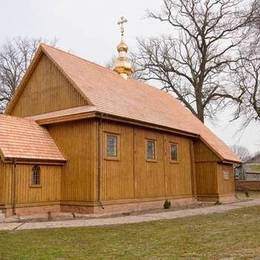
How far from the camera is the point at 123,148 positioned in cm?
1834

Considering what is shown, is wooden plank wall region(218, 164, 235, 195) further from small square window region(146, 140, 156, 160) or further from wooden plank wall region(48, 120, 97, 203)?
wooden plank wall region(48, 120, 97, 203)

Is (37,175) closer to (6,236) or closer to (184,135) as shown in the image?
(6,236)

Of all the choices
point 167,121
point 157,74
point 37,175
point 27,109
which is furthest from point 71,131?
point 157,74

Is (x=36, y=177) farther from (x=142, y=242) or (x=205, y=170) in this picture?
(x=205, y=170)

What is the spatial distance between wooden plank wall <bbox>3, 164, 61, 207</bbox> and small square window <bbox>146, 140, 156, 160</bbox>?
180 inches

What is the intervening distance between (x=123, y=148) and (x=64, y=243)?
28.6ft

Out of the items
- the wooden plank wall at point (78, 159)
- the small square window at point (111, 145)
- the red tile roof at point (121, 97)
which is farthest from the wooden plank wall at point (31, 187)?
the red tile roof at point (121, 97)

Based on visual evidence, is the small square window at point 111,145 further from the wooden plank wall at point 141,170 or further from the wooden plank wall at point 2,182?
the wooden plank wall at point 2,182

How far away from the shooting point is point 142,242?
32.7 feet

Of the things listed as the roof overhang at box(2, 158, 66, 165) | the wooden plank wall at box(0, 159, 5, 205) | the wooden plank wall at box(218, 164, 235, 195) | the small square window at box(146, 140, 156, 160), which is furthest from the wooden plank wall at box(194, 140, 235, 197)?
the wooden plank wall at box(0, 159, 5, 205)

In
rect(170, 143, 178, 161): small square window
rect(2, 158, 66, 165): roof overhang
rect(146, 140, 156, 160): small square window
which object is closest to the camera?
rect(2, 158, 66, 165): roof overhang

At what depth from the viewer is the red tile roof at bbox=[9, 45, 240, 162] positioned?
18141 millimetres

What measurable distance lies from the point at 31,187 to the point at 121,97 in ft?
21.3

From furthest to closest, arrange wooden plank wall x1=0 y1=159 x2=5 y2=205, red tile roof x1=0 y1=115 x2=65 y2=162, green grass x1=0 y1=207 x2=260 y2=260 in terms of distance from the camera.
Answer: red tile roof x1=0 y1=115 x2=65 y2=162, wooden plank wall x1=0 y1=159 x2=5 y2=205, green grass x1=0 y1=207 x2=260 y2=260
